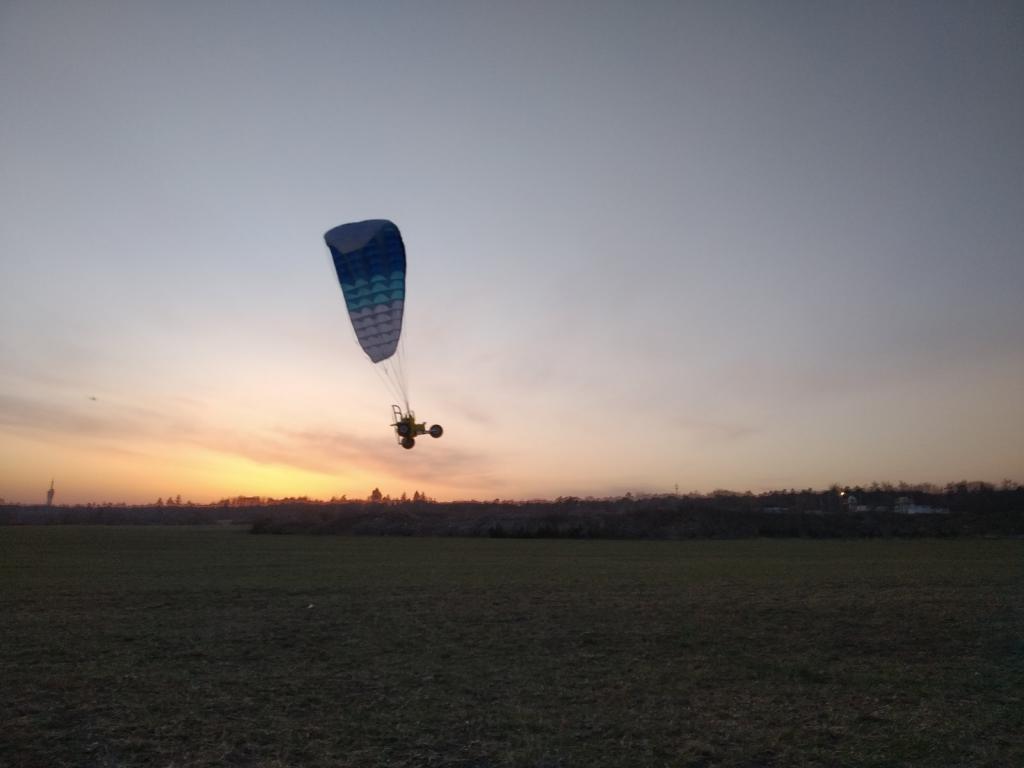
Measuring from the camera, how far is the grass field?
326 inches

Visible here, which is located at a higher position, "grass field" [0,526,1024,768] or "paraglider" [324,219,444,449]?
"paraglider" [324,219,444,449]

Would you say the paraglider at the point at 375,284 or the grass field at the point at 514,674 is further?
the paraglider at the point at 375,284

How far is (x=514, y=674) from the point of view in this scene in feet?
39.3

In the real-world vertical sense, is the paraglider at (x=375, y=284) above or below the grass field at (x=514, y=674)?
above

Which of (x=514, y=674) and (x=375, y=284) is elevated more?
(x=375, y=284)

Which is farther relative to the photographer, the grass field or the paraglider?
the paraglider

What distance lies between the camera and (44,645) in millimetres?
14195

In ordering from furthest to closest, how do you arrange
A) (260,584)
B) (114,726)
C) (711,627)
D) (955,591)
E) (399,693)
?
(260,584) < (955,591) < (711,627) < (399,693) < (114,726)

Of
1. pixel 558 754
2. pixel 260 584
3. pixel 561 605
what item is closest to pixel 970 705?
pixel 558 754

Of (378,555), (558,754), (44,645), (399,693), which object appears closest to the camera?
(558,754)

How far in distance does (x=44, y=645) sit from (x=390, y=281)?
37.4 feet

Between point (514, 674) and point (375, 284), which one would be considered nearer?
point (514, 674)

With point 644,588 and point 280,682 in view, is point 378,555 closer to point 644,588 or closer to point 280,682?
point 644,588

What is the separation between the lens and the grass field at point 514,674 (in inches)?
326
